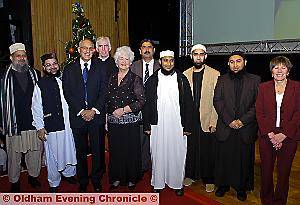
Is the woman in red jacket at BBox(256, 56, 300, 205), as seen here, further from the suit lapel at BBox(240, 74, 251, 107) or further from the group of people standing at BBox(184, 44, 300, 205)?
the suit lapel at BBox(240, 74, 251, 107)

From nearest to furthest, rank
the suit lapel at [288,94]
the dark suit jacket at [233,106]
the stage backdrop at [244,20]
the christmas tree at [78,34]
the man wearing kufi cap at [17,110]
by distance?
the suit lapel at [288,94] < the dark suit jacket at [233,106] < the man wearing kufi cap at [17,110] < the christmas tree at [78,34] < the stage backdrop at [244,20]

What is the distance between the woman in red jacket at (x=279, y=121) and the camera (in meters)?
3.04

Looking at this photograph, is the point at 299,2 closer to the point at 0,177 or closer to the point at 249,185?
the point at 249,185

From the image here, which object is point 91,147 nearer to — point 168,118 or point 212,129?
point 168,118

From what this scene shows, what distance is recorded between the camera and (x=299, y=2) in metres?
6.08

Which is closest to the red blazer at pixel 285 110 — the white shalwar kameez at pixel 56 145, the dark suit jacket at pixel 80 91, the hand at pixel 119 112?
the hand at pixel 119 112

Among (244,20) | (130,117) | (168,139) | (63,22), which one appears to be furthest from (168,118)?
(63,22)

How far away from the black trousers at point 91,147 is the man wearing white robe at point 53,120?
→ 20 centimetres

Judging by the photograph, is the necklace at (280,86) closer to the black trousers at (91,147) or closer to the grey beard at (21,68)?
the black trousers at (91,147)

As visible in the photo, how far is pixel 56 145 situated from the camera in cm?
372

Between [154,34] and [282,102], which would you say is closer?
[282,102]

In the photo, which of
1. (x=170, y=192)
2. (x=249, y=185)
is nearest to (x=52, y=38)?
(x=170, y=192)

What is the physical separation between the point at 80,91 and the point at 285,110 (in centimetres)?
204

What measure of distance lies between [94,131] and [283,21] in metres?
4.56
